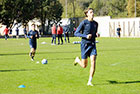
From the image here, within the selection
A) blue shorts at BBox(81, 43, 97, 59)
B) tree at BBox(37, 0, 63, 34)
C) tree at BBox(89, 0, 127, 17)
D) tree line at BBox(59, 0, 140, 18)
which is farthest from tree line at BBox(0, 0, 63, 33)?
blue shorts at BBox(81, 43, 97, 59)

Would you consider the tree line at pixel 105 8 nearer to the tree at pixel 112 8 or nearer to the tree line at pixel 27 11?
the tree at pixel 112 8

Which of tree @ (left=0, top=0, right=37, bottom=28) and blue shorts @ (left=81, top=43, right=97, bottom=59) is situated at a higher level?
tree @ (left=0, top=0, right=37, bottom=28)

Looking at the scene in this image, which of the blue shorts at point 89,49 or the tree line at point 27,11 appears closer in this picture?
the blue shorts at point 89,49

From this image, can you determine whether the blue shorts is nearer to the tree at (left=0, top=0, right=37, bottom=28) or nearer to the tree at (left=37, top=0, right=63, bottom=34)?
the tree at (left=0, top=0, right=37, bottom=28)

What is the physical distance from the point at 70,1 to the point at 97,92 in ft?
341

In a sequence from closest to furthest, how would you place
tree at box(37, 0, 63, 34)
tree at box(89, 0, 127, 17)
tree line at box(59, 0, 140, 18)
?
tree at box(37, 0, 63, 34) → tree line at box(59, 0, 140, 18) → tree at box(89, 0, 127, 17)

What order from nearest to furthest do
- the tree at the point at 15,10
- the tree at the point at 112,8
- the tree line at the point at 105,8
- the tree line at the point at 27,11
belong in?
the tree at the point at 15,10, the tree line at the point at 27,11, the tree line at the point at 105,8, the tree at the point at 112,8

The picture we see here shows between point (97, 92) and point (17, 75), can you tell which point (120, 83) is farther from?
point (17, 75)

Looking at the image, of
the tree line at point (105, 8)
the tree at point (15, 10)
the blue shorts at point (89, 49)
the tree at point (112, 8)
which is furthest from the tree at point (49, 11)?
the blue shorts at point (89, 49)

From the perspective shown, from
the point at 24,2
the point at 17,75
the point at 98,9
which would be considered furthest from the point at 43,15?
the point at 17,75

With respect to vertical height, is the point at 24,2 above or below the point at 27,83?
above

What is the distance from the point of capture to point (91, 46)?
9414mm

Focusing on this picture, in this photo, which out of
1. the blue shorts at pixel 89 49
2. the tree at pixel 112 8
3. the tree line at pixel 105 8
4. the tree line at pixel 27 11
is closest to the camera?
the blue shorts at pixel 89 49

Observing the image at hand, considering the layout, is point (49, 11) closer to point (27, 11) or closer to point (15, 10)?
point (27, 11)
